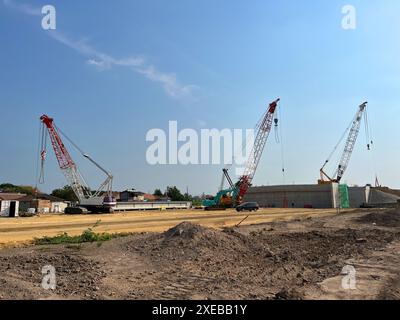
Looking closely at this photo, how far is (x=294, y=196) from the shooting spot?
120m

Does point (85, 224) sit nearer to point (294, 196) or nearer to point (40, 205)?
point (40, 205)

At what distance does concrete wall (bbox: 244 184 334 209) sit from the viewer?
114312 mm

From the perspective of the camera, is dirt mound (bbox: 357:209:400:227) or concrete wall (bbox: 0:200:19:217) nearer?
dirt mound (bbox: 357:209:400:227)

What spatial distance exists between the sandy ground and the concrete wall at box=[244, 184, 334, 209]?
96079 mm

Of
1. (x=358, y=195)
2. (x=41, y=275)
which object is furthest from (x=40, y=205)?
(x=358, y=195)

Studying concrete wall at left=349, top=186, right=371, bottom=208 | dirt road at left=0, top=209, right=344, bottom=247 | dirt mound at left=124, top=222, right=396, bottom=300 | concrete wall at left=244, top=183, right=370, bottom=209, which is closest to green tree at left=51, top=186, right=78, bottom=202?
concrete wall at left=244, top=183, right=370, bottom=209

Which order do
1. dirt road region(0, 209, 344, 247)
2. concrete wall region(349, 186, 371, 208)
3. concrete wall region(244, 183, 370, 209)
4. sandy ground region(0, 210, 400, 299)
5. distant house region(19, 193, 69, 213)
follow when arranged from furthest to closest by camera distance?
concrete wall region(349, 186, 371, 208) → concrete wall region(244, 183, 370, 209) → distant house region(19, 193, 69, 213) → dirt road region(0, 209, 344, 247) → sandy ground region(0, 210, 400, 299)

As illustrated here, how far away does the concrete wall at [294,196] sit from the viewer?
11431cm

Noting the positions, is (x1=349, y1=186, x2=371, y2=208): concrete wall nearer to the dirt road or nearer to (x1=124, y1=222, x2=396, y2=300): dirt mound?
the dirt road

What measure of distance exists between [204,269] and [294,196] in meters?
110

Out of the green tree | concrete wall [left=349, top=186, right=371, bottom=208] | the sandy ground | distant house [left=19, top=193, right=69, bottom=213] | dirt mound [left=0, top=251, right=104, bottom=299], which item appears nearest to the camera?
dirt mound [left=0, top=251, right=104, bottom=299]

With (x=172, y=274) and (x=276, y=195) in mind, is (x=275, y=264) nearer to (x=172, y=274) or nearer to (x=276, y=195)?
(x=172, y=274)

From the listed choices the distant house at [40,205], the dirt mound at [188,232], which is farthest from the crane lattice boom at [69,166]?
the dirt mound at [188,232]

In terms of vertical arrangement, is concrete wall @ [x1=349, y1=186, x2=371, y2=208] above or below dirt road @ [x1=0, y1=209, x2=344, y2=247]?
above
